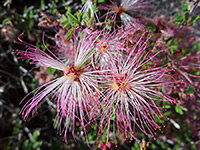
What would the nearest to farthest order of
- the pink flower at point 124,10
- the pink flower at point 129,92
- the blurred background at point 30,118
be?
the pink flower at point 129,92 → the pink flower at point 124,10 → the blurred background at point 30,118

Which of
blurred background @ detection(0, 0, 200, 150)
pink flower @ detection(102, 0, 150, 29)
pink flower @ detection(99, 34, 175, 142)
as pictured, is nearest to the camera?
pink flower @ detection(99, 34, 175, 142)

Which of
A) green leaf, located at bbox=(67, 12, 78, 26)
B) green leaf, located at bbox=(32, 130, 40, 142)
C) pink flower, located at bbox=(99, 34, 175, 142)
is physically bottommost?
green leaf, located at bbox=(32, 130, 40, 142)

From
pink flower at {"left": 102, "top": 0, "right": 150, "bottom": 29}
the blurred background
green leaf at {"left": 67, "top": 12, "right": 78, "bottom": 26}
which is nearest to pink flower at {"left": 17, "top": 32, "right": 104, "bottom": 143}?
green leaf at {"left": 67, "top": 12, "right": 78, "bottom": 26}

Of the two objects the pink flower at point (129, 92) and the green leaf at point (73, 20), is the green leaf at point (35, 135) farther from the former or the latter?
the green leaf at point (73, 20)

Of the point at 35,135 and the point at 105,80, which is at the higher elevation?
the point at 105,80

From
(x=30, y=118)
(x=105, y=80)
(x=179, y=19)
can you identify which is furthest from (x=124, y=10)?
(x=30, y=118)

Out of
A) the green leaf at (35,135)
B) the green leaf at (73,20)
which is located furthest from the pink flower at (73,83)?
the green leaf at (35,135)

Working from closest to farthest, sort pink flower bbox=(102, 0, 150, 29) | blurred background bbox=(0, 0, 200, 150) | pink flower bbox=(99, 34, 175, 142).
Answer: pink flower bbox=(99, 34, 175, 142), pink flower bbox=(102, 0, 150, 29), blurred background bbox=(0, 0, 200, 150)

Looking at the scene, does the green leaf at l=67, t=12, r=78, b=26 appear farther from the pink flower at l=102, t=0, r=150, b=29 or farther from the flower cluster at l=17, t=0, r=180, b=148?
the pink flower at l=102, t=0, r=150, b=29

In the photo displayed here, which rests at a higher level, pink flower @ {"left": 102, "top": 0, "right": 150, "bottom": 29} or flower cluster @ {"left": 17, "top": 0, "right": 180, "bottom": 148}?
pink flower @ {"left": 102, "top": 0, "right": 150, "bottom": 29}

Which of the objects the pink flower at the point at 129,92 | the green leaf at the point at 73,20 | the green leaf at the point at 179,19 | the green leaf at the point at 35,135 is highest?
the green leaf at the point at 179,19

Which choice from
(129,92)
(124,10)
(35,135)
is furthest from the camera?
(35,135)

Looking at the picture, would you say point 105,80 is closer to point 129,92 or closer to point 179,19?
point 129,92
